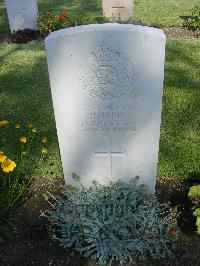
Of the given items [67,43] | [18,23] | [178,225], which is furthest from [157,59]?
[18,23]

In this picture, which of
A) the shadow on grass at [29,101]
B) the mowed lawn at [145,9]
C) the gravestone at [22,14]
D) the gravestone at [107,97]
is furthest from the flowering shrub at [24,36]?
the gravestone at [107,97]

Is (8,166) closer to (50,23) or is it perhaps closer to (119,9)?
(50,23)

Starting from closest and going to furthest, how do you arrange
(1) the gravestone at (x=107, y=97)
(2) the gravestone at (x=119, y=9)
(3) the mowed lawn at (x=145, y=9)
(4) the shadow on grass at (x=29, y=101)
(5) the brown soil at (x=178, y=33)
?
(1) the gravestone at (x=107, y=97), (4) the shadow on grass at (x=29, y=101), (5) the brown soil at (x=178, y=33), (2) the gravestone at (x=119, y=9), (3) the mowed lawn at (x=145, y=9)

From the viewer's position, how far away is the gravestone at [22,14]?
978 centimetres

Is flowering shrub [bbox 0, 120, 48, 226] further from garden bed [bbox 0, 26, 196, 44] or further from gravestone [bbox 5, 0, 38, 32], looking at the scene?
gravestone [bbox 5, 0, 38, 32]

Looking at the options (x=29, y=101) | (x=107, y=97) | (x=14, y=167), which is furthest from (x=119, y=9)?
(x=107, y=97)

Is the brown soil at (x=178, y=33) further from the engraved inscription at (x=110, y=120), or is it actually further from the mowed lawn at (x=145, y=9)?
the engraved inscription at (x=110, y=120)

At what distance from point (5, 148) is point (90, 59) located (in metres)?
2.55

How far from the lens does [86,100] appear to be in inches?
124

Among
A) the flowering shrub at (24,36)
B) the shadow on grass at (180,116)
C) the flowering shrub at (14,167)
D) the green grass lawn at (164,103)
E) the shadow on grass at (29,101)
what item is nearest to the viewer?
the flowering shrub at (14,167)

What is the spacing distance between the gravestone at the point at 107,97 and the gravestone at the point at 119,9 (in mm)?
7722

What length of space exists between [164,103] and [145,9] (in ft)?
25.4

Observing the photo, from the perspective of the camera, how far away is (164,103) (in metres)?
6.07

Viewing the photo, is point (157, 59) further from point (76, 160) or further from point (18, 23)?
point (18, 23)
